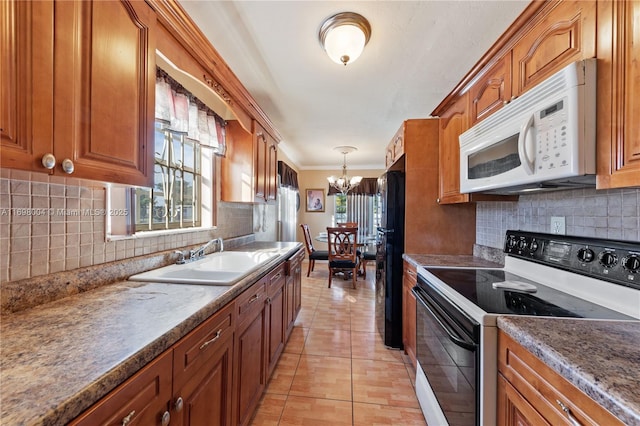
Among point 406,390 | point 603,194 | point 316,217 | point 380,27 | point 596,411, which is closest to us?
point 596,411

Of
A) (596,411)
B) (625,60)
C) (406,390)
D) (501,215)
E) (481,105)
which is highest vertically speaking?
(481,105)

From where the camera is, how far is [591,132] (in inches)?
35.7

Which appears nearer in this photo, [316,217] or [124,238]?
[124,238]

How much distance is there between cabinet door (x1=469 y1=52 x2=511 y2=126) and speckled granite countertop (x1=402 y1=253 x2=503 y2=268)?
97 cm

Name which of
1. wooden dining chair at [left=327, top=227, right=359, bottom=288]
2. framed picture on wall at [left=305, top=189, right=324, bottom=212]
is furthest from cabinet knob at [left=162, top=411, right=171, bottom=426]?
framed picture on wall at [left=305, top=189, right=324, bottom=212]

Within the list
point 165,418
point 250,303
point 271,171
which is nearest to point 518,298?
point 250,303

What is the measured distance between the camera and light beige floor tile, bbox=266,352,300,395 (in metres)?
1.78

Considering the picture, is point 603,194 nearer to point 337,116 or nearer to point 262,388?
point 262,388

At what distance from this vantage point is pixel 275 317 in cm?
188

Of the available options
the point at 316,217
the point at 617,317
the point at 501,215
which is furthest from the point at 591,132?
the point at 316,217

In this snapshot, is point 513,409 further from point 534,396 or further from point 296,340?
point 296,340

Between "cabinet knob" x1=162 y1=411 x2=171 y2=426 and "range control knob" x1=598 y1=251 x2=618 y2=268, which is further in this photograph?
"range control knob" x1=598 y1=251 x2=618 y2=268

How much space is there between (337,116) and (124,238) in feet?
8.42

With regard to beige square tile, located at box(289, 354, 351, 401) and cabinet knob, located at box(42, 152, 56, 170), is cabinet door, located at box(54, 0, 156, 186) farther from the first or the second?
beige square tile, located at box(289, 354, 351, 401)
